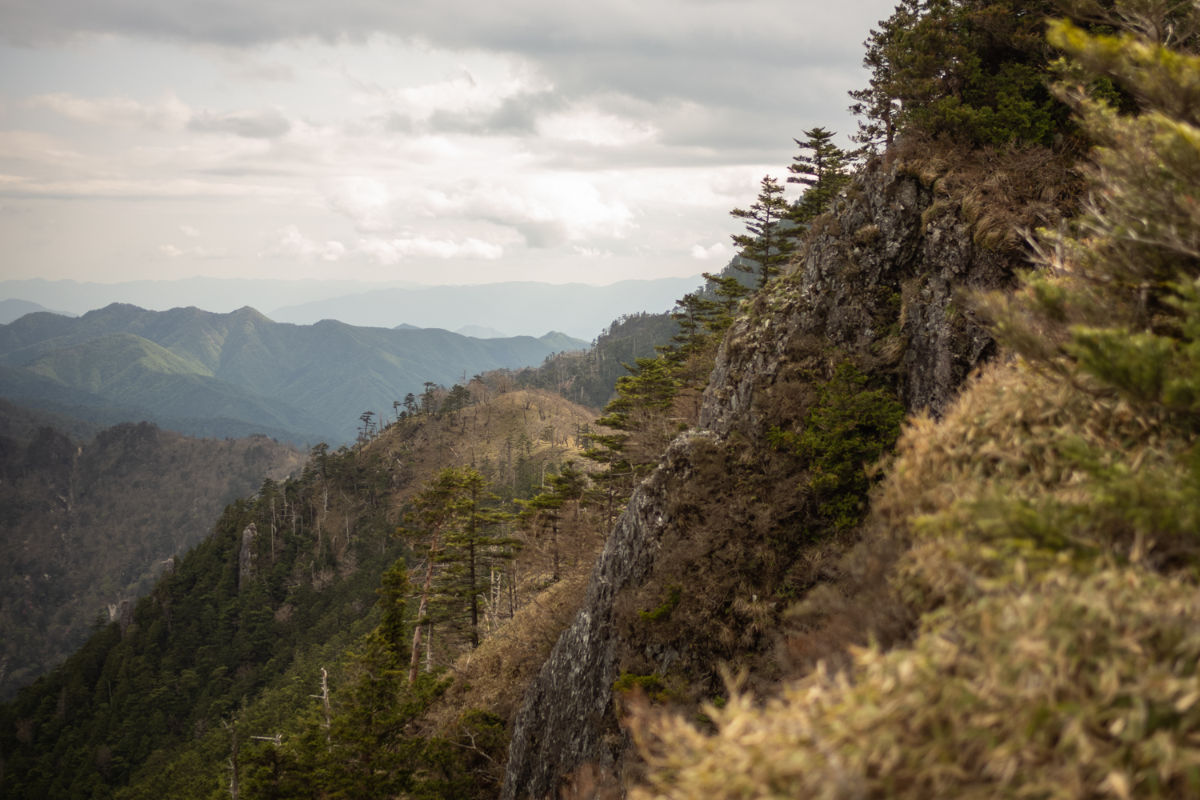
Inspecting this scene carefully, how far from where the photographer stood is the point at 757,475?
16.2 m

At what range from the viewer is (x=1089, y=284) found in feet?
26.2

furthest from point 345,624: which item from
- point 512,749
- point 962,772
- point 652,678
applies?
point 962,772

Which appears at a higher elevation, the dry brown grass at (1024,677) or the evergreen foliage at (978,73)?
the evergreen foliage at (978,73)

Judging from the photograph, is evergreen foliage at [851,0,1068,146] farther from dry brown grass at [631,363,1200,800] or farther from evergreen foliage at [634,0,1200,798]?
dry brown grass at [631,363,1200,800]

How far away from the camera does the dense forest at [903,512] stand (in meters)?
4.16

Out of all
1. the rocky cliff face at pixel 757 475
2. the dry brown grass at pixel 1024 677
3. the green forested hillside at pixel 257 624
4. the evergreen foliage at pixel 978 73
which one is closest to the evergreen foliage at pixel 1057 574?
the dry brown grass at pixel 1024 677

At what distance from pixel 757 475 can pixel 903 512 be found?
8.52 meters

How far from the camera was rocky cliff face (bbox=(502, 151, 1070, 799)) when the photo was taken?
14445 mm

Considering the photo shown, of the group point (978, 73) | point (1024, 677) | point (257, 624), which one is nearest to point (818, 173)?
point (978, 73)

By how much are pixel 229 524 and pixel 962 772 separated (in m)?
133

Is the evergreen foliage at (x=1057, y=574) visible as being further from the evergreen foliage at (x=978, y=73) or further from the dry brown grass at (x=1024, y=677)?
the evergreen foliage at (x=978, y=73)

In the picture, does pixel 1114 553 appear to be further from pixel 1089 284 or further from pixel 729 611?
pixel 729 611

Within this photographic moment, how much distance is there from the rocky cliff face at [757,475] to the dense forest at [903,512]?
3.4 inches

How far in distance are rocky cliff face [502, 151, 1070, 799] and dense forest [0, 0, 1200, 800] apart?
0.09m
